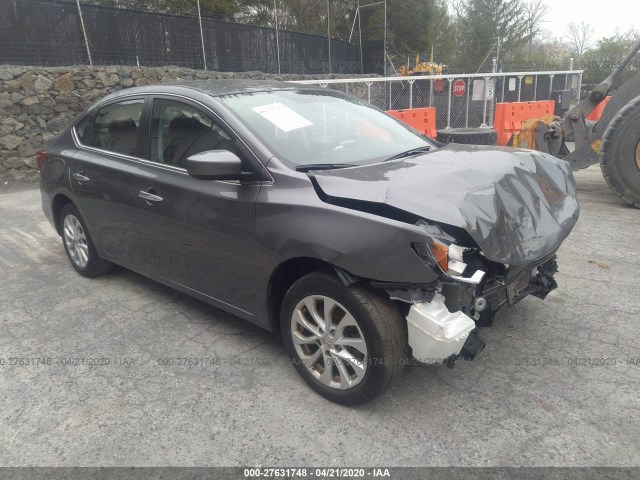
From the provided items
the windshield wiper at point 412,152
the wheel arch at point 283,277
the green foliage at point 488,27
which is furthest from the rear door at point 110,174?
the green foliage at point 488,27

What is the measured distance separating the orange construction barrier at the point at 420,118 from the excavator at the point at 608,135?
2763 mm

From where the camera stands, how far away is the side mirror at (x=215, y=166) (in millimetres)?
2658

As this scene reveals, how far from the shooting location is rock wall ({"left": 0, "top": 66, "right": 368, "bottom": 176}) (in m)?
9.41

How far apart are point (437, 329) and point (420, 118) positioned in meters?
8.75

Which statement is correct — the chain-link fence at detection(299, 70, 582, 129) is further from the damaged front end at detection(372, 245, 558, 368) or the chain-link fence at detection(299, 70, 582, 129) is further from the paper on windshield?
the damaged front end at detection(372, 245, 558, 368)

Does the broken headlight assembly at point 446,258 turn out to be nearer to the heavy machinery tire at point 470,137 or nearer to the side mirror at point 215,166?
the side mirror at point 215,166

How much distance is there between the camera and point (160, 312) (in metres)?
3.80

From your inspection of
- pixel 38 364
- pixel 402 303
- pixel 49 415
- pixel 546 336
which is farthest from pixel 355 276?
pixel 38 364

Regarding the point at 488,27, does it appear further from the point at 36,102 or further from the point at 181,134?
the point at 181,134

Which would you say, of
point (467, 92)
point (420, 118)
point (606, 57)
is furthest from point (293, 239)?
point (606, 57)

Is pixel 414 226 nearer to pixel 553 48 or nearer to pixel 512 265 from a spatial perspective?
pixel 512 265

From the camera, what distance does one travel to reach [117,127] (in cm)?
390

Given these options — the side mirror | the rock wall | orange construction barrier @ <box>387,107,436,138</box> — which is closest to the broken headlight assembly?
the side mirror

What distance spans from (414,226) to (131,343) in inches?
89.0
